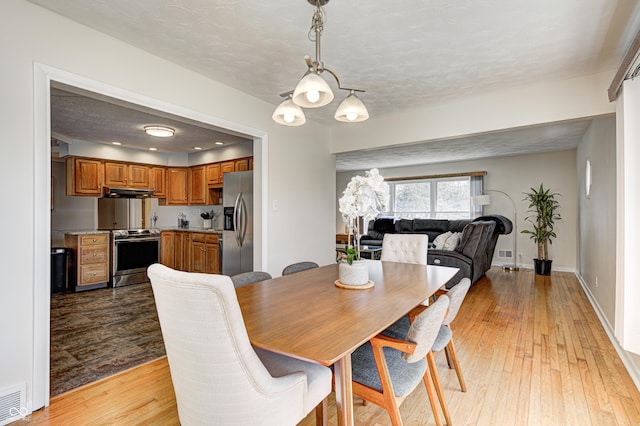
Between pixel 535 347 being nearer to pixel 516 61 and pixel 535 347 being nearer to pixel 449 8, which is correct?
pixel 516 61

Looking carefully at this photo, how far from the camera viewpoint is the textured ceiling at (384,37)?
6.14 feet

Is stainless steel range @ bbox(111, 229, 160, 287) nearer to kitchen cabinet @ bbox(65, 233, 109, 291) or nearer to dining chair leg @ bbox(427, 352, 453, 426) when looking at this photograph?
kitchen cabinet @ bbox(65, 233, 109, 291)

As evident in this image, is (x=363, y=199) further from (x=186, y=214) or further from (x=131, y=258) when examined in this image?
(x=186, y=214)

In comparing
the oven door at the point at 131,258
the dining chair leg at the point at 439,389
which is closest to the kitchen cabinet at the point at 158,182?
the oven door at the point at 131,258

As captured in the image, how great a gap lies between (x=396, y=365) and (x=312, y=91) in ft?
4.53

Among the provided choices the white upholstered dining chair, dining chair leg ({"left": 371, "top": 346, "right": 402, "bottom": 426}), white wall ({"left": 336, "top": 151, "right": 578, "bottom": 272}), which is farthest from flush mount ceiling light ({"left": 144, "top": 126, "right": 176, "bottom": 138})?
white wall ({"left": 336, "top": 151, "right": 578, "bottom": 272})

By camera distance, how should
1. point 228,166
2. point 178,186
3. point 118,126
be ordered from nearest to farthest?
1. point 118,126
2. point 228,166
3. point 178,186

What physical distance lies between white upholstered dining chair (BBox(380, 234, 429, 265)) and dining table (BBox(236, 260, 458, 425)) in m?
0.68

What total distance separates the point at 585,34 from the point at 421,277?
2.00 meters

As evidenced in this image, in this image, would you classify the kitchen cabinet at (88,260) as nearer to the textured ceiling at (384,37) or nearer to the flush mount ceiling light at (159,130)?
the flush mount ceiling light at (159,130)

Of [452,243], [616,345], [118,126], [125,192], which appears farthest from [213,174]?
[616,345]

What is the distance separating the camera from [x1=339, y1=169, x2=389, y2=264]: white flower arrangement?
5.77 ft

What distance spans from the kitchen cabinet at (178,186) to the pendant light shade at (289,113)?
4643 millimetres

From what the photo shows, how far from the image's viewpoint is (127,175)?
18.1 feet
